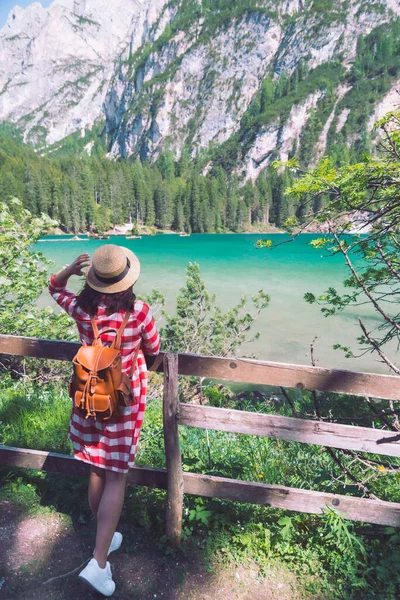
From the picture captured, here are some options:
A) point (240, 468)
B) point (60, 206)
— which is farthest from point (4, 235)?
point (60, 206)

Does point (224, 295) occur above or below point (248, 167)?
below

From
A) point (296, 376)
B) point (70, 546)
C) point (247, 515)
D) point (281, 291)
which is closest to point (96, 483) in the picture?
point (70, 546)

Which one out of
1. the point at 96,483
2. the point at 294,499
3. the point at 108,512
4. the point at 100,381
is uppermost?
the point at 100,381

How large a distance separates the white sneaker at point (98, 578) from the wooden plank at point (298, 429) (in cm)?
106

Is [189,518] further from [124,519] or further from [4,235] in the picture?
[4,235]

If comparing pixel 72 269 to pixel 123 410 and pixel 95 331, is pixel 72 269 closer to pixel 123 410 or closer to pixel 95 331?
pixel 95 331

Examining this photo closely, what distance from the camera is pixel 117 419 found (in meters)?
2.40

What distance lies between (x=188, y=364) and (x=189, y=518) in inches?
48.6

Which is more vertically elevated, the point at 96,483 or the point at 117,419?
the point at 117,419

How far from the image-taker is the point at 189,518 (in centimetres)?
295

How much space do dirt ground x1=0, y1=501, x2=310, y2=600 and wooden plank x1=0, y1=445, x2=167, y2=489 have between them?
428mm

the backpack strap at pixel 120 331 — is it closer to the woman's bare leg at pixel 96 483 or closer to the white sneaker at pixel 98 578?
the woman's bare leg at pixel 96 483

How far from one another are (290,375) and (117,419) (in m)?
1.22

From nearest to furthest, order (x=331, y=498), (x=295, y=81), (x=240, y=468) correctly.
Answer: (x=331, y=498) < (x=240, y=468) < (x=295, y=81)
